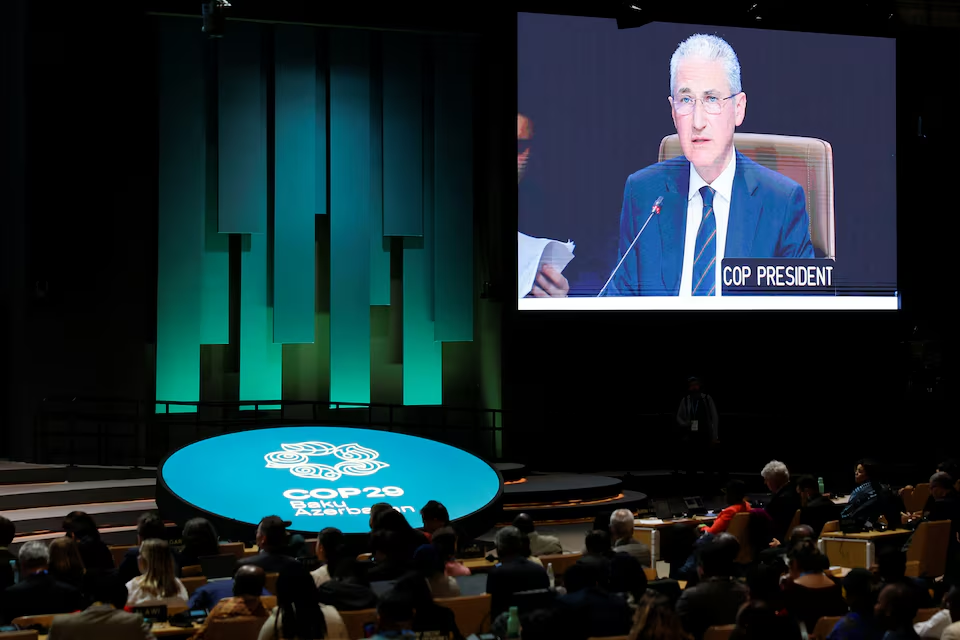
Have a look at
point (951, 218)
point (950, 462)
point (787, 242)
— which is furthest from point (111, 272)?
point (951, 218)

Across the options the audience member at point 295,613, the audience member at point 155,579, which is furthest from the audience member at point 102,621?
the audience member at point 155,579

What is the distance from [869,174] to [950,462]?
505cm

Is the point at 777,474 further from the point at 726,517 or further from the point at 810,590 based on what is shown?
the point at 810,590

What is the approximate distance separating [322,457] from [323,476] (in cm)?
42

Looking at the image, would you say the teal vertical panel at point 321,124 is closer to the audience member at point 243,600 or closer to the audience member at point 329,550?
the audience member at point 329,550

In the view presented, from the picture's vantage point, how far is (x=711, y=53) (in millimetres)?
14516

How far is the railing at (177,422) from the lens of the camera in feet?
42.0

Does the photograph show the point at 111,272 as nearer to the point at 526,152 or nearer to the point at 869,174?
the point at 526,152

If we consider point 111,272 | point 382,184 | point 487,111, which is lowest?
point 111,272

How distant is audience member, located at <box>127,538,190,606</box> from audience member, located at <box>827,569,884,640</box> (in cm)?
312

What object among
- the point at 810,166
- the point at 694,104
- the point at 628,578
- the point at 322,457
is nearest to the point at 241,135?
the point at 694,104

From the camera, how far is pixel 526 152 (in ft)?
45.9

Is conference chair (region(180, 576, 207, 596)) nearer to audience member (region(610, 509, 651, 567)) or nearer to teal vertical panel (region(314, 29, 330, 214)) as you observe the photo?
audience member (region(610, 509, 651, 567))

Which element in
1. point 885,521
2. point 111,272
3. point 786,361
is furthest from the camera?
point 786,361
